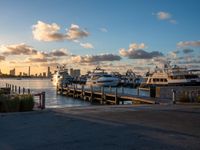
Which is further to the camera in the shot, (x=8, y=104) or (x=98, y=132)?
(x=8, y=104)

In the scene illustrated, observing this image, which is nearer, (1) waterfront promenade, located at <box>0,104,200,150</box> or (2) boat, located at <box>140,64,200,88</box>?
(1) waterfront promenade, located at <box>0,104,200,150</box>

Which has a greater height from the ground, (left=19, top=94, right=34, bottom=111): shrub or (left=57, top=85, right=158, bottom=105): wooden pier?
(left=19, top=94, right=34, bottom=111): shrub

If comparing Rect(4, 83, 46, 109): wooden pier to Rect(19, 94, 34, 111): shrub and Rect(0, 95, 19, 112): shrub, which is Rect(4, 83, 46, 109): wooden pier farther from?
Rect(0, 95, 19, 112): shrub

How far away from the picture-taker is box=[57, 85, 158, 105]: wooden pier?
4297 centimetres

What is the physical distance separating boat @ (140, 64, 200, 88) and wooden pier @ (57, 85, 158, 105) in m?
20.3

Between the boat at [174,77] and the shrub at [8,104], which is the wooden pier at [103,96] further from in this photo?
the boat at [174,77]

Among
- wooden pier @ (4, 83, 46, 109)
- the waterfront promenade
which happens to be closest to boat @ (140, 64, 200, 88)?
wooden pier @ (4, 83, 46, 109)

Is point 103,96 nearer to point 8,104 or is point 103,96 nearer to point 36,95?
point 36,95

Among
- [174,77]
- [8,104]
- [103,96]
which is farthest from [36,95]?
[174,77]

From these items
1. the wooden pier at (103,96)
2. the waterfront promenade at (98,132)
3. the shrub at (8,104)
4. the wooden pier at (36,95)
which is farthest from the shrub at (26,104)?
the wooden pier at (103,96)

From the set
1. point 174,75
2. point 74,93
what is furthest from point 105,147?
point 174,75

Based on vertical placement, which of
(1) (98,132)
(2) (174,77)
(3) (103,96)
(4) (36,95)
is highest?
(2) (174,77)

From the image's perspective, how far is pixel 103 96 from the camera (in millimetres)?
57938

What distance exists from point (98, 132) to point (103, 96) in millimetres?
44185
